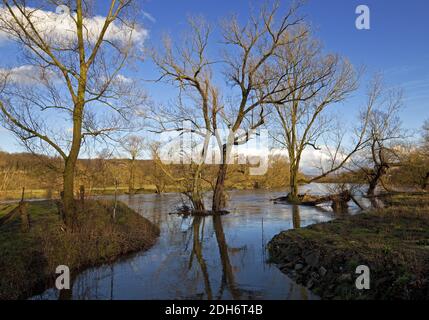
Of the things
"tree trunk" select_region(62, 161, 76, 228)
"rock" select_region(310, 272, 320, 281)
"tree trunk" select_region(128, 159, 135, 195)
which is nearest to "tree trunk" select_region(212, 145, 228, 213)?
"tree trunk" select_region(62, 161, 76, 228)

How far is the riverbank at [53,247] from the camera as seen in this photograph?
7.60 meters

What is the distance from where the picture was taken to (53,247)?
922cm

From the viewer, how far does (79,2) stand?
460 inches

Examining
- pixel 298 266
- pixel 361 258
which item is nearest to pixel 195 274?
pixel 298 266

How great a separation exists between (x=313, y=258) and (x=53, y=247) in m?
7.36

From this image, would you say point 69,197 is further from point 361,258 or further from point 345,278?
point 361,258

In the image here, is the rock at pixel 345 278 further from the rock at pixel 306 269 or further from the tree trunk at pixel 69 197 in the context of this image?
the tree trunk at pixel 69 197

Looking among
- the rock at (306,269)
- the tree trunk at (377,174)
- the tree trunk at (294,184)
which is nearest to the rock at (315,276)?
the rock at (306,269)

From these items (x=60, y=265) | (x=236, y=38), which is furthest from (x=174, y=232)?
(x=236, y=38)

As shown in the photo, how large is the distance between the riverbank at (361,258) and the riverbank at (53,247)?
212 inches

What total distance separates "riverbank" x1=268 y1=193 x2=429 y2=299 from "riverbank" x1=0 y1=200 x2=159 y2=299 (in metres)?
5.39

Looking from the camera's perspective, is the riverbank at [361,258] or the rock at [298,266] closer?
the riverbank at [361,258]
